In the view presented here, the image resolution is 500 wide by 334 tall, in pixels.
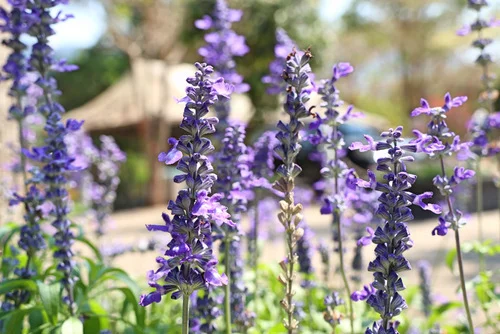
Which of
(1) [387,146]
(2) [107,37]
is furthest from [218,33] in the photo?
(2) [107,37]

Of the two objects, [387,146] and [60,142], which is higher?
[60,142]

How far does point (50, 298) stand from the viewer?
2.57 metres

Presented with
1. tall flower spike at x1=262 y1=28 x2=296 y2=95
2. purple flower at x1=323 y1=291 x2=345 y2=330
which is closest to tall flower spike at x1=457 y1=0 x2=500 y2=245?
tall flower spike at x1=262 y1=28 x2=296 y2=95

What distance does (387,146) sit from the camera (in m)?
1.82

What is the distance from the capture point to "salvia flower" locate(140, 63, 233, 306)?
1764 mm

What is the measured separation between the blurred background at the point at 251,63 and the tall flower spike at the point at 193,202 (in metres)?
3.48

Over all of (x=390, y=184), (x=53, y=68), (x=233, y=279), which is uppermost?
(x=53, y=68)

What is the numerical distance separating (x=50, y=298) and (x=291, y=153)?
1.28 meters

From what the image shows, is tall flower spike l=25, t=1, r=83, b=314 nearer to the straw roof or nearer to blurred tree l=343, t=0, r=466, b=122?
the straw roof

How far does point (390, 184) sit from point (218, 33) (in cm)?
230

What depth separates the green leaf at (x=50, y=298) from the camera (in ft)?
8.38

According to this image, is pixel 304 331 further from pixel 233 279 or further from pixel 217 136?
pixel 217 136

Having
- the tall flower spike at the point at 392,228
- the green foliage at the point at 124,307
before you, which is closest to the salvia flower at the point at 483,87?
the green foliage at the point at 124,307

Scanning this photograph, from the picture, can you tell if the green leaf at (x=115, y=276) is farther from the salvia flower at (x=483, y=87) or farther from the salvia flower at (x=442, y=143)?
the salvia flower at (x=483, y=87)
